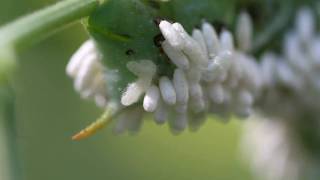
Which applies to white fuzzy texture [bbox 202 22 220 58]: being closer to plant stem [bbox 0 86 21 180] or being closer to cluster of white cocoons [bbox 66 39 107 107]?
cluster of white cocoons [bbox 66 39 107 107]

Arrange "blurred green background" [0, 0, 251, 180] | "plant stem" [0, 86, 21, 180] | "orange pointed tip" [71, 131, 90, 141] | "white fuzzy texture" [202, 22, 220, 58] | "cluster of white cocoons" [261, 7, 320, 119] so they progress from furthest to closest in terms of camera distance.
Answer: "blurred green background" [0, 0, 251, 180]
"cluster of white cocoons" [261, 7, 320, 119]
"white fuzzy texture" [202, 22, 220, 58]
"orange pointed tip" [71, 131, 90, 141]
"plant stem" [0, 86, 21, 180]

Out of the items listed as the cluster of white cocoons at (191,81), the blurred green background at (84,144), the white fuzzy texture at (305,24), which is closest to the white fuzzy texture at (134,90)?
the cluster of white cocoons at (191,81)

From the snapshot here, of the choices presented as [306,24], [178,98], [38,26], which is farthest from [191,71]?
[306,24]

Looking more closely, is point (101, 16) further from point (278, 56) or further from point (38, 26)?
point (278, 56)

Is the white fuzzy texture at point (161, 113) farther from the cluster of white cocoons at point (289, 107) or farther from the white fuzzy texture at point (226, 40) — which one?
the cluster of white cocoons at point (289, 107)

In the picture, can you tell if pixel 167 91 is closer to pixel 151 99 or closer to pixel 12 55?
pixel 151 99

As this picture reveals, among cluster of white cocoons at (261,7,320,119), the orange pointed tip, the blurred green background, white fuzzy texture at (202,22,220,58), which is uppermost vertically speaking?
the orange pointed tip

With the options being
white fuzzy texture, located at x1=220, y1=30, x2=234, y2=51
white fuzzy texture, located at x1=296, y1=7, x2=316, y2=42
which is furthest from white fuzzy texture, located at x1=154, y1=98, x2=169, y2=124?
white fuzzy texture, located at x1=296, y1=7, x2=316, y2=42

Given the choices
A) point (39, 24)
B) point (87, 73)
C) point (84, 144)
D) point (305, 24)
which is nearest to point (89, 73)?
point (87, 73)
